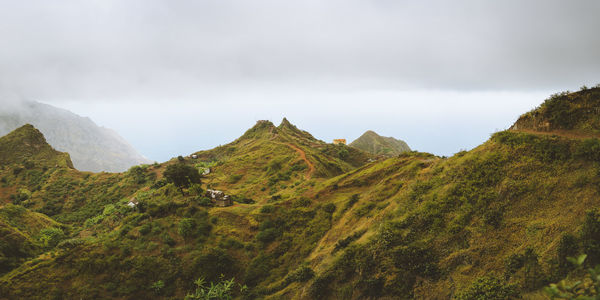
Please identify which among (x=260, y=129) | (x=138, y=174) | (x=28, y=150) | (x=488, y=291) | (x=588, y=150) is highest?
(x=260, y=129)

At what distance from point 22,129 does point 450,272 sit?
12069 cm

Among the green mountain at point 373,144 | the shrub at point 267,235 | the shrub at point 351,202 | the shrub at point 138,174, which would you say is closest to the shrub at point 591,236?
the shrub at point 351,202

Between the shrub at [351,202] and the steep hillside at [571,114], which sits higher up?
Result: the steep hillside at [571,114]

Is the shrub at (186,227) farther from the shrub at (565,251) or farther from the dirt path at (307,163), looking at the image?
the shrub at (565,251)

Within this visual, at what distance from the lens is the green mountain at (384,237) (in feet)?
43.8

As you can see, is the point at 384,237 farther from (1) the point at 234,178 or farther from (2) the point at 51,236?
(2) the point at 51,236

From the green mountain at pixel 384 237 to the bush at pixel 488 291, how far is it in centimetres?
8

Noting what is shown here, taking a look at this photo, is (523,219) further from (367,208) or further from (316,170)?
(316,170)

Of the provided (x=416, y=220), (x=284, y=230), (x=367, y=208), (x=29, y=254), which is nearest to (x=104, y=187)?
(x=29, y=254)

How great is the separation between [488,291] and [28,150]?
4446 inches

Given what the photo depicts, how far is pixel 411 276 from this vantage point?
49.9 feet

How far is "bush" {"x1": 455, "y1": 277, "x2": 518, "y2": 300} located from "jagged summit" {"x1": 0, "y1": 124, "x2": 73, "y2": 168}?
99.0 metres

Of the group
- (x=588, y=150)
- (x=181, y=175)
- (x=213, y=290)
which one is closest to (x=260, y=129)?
(x=181, y=175)

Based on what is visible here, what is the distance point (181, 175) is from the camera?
31734 millimetres
